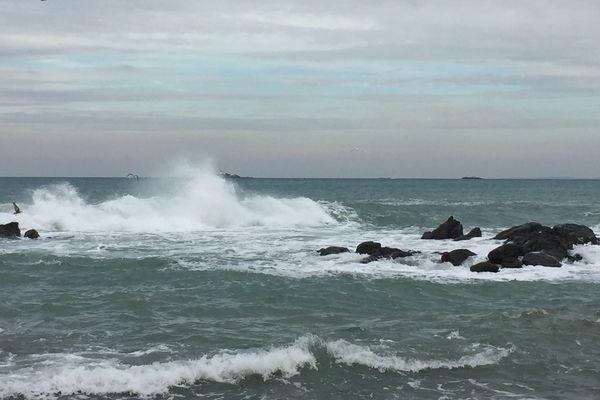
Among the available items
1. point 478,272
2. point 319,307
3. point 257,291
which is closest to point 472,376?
point 319,307

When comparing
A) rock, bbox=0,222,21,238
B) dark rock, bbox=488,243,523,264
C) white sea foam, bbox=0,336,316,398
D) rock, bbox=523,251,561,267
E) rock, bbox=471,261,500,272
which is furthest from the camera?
rock, bbox=0,222,21,238

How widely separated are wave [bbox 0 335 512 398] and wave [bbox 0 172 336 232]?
2537cm

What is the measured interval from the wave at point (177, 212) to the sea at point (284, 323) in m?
7.42

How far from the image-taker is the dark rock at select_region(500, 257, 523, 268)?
21.9 m

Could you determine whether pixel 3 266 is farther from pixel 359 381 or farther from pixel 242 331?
pixel 359 381

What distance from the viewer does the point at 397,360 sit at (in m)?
11.6

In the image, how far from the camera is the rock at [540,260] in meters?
22.1

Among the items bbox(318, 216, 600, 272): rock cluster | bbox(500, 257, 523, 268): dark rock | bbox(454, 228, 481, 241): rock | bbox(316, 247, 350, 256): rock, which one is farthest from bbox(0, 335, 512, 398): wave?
bbox(454, 228, 481, 241): rock

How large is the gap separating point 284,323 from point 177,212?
27.2 metres

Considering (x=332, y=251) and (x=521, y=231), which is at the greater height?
(x=521, y=231)

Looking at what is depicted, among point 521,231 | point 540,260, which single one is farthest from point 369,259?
point 521,231

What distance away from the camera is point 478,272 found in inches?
840

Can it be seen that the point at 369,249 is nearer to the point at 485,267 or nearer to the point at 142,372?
the point at 485,267

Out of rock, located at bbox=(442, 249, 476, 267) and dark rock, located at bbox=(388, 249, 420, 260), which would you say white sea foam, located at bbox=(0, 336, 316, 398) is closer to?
rock, located at bbox=(442, 249, 476, 267)
